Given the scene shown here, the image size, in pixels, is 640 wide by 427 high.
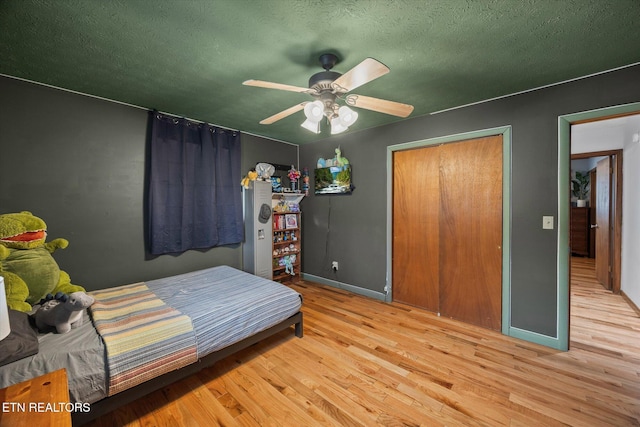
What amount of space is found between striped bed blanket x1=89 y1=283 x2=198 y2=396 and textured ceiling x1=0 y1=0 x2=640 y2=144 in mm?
1904

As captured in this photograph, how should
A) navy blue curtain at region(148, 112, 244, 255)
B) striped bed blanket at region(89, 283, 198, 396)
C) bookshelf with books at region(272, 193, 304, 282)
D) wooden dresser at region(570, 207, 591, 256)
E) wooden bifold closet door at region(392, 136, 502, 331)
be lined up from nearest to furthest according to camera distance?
striped bed blanket at region(89, 283, 198, 396)
wooden bifold closet door at region(392, 136, 502, 331)
navy blue curtain at region(148, 112, 244, 255)
bookshelf with books at region(272, 193, 304, 282)
wooden dresser at region(570, 207, 591, 256)

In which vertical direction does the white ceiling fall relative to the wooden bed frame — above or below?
above

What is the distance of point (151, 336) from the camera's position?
5.39 feet

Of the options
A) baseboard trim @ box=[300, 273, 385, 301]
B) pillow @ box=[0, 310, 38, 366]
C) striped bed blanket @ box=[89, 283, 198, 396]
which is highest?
pillow @ box=[0, 310, 38, 366]

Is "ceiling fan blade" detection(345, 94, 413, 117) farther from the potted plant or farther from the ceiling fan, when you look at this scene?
the potted plant

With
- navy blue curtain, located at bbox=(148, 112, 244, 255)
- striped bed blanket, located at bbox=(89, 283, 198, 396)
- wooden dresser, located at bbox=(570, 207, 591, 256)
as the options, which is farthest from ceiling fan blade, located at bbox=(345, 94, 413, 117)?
wooden dresser, located at bbox=(570, 207, 591, 256)

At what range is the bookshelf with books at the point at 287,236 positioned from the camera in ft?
13.6

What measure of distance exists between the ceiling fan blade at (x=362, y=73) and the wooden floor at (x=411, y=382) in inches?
83.4

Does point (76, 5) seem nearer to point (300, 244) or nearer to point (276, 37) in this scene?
point (276, 37)

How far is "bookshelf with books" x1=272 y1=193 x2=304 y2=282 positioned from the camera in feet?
13.6

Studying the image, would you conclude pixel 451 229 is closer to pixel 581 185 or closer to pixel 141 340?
pixel 141 340

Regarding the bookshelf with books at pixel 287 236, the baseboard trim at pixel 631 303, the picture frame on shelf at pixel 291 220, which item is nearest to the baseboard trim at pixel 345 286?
the bookshelf with books at pixel 287 236

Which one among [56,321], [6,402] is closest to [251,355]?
[56,321]

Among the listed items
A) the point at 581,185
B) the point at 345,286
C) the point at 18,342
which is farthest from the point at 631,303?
the point at 18,342
